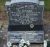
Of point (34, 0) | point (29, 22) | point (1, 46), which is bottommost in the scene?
point (1, 46)

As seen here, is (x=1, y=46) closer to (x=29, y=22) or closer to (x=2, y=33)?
(x=2, y=33)

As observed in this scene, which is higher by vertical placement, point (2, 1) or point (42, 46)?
point (2, 1)

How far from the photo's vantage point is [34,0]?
8383 mm

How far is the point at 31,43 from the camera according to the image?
27.3ft

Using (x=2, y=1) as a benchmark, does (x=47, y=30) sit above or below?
below

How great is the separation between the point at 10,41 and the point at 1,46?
27 centimetres

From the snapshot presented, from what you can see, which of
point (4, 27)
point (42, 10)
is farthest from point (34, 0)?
point (4, 27)

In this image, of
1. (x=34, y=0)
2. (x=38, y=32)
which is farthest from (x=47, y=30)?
(x=34, y=0)

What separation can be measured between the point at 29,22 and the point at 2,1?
2.72ft

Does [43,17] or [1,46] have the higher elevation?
[43,17]

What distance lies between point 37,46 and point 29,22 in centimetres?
59

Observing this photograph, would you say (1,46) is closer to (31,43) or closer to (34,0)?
(31,43)

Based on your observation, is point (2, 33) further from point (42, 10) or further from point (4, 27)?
point (42, 10)

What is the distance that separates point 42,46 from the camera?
8.28 meters
